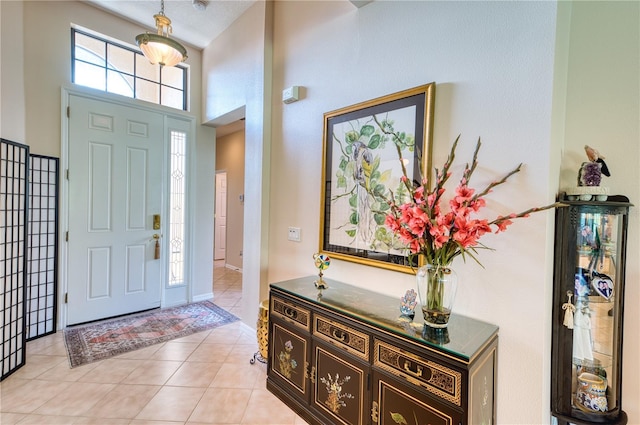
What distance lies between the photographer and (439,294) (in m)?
1.43

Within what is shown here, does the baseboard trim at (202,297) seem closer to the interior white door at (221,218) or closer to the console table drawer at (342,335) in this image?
the interior white door at (221,218)

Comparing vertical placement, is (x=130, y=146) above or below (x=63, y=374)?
above

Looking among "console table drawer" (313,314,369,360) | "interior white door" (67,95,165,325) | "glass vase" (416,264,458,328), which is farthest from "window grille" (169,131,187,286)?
"glass vase" (416,264,458,328)

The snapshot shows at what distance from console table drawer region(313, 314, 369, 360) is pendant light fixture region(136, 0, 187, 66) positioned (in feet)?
7.54

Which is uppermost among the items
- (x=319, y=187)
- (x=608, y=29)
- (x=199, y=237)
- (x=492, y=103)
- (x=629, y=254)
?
(x=608, y=29)

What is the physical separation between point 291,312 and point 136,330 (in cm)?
221

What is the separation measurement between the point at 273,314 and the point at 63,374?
5.97 ft

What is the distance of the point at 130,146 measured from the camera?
344 centimetres

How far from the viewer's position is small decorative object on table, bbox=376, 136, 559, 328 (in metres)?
1.28

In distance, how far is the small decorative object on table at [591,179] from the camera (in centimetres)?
141

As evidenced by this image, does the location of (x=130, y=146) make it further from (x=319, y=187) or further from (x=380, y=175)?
(x=380, y=175)

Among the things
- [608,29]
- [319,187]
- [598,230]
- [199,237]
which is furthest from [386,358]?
[199,237]

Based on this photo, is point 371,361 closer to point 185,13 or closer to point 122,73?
point 185,13

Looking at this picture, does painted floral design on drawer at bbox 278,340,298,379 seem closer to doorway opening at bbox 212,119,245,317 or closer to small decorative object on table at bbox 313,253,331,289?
small decorative object on table at bbox 313,253,331,289
